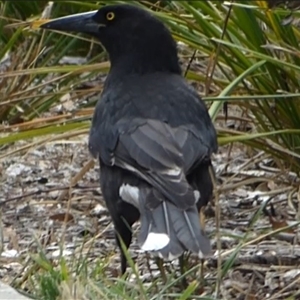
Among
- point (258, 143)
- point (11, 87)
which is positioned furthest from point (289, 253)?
point (11, 87)

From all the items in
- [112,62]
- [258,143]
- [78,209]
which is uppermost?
[112,62]

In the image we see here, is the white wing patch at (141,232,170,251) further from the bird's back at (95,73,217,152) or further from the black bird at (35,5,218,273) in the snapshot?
the bird's back at (95,73,217,152)

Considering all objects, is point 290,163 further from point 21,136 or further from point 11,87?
point 11,87

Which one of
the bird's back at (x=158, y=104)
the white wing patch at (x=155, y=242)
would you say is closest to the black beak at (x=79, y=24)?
the bird's back at (x=158, y=104)

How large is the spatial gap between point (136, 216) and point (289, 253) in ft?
1.87

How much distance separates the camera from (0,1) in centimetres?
588

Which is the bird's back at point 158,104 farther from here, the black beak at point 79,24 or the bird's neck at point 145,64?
the black beak at point 79,24

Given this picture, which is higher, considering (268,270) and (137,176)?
(137,176)

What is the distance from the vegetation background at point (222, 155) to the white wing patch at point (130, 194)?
18cm

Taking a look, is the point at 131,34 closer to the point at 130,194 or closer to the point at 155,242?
the point at 130,194

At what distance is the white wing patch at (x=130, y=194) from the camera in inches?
153

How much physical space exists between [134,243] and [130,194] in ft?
2.31

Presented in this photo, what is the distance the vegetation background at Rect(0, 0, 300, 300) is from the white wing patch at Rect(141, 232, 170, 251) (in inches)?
3.6

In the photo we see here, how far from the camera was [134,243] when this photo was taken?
461cm
